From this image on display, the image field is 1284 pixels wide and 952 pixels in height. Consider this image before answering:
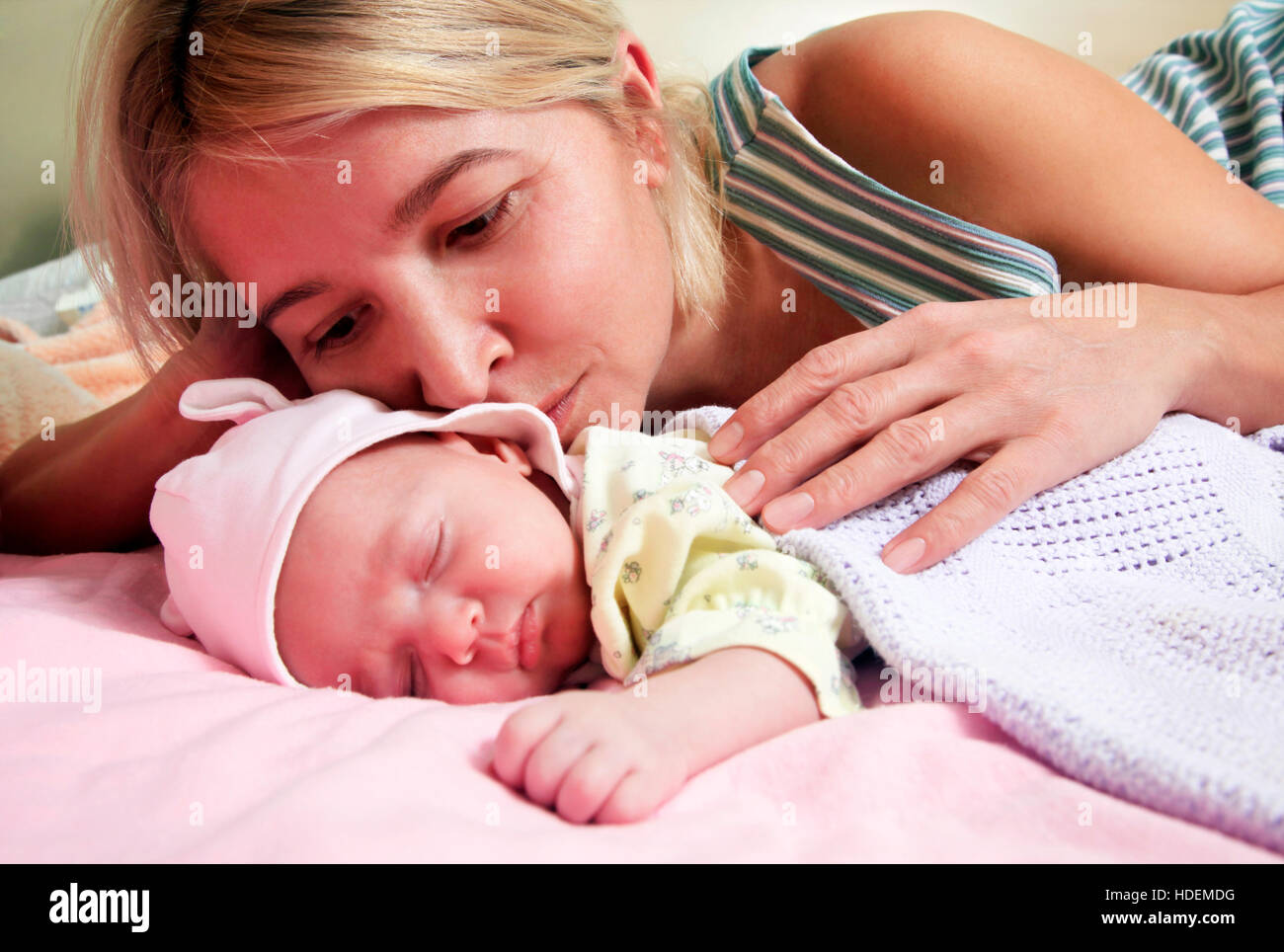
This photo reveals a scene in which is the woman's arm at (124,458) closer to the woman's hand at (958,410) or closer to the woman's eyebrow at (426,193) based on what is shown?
A: the woman's eyebrow at (426,193)

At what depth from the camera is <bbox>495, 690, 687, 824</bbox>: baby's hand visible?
55cm

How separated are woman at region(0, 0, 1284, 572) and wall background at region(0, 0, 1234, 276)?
3.22ft

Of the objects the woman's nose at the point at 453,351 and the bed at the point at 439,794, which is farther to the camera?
the woman's nose at the point at 453,351

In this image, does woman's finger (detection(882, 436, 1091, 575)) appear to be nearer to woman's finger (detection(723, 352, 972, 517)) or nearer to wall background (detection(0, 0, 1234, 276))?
woman's finger (detection(723, 352, 972, 517))

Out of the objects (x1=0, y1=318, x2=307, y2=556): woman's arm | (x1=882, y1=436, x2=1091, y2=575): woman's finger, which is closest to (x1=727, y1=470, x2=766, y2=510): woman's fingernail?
(x1=882, y1=436, x2=1091, y2=575): woman's finger

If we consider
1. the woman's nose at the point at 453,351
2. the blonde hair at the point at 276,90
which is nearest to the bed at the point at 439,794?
the woman's nose at the point at 453,351

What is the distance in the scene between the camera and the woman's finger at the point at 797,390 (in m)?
0.91

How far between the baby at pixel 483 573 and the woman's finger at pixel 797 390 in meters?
0.03

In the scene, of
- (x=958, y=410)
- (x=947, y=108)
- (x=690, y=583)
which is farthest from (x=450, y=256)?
(x=947, y=108)

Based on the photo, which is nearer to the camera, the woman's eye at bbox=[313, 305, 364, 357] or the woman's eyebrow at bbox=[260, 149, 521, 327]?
the woman's eyebrow at bbox=[260, 149, 521, 327]
